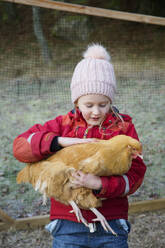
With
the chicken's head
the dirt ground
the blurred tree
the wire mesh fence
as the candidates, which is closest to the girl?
the chicken's head

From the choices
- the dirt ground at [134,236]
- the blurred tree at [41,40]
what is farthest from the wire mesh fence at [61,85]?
the dirt ground at [134,236]

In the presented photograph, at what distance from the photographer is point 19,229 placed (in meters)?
2.96

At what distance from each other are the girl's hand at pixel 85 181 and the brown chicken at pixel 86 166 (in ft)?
0.07

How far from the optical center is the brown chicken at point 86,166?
150 cm

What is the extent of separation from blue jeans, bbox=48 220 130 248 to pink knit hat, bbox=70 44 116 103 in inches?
29.0

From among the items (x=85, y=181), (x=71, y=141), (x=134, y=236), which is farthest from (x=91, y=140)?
(x=134, y=236)

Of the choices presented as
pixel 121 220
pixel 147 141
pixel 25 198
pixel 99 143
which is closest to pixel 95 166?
pixel 99 143

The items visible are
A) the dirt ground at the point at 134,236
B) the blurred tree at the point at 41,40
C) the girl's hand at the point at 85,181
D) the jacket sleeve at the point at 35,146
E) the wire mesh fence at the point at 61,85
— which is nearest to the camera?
the girl's hand at the point at 85,181

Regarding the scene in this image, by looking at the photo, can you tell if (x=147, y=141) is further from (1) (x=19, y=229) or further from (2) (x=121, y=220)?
(2) (x=121, y=220)

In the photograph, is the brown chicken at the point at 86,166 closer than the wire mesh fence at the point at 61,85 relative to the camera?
Yes

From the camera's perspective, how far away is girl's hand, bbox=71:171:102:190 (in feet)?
4.90

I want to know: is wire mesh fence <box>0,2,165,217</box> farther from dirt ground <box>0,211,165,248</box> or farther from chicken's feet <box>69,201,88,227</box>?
chicken's feet <box>69,201,88,227</box>

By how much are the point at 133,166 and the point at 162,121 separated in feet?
10.9

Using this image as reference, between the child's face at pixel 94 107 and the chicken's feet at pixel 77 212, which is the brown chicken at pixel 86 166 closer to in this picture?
the chicken's feet at pixel 77 212
